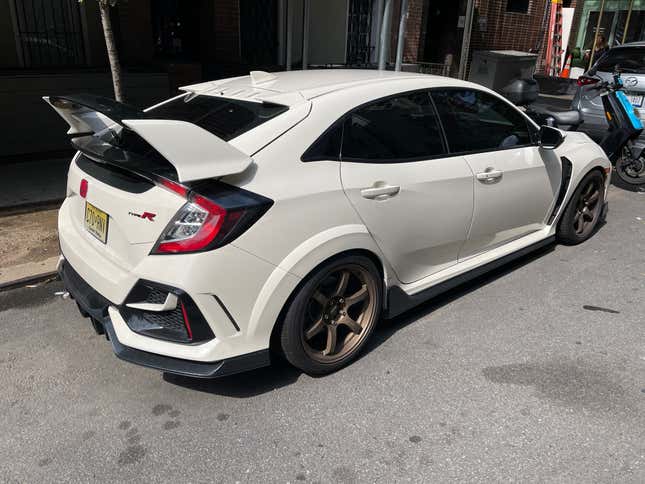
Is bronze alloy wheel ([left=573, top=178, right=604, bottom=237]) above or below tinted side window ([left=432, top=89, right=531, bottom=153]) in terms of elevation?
below

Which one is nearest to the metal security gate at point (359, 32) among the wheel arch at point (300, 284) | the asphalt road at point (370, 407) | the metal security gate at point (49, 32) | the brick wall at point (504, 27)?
the brick wall at point (504, 27)

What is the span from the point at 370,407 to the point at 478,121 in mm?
2183

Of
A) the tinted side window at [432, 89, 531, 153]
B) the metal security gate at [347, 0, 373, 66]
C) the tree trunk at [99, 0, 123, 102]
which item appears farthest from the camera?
the metal security gate at [347, 0, 373, 66]

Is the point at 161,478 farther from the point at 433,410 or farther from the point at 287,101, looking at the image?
the point at 287,101

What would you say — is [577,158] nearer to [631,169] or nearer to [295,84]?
[295,84]

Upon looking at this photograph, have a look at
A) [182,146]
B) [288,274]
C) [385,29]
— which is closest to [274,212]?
[288,274]

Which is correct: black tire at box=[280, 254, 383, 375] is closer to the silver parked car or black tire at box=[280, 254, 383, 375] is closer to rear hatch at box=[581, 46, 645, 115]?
the silver parked car

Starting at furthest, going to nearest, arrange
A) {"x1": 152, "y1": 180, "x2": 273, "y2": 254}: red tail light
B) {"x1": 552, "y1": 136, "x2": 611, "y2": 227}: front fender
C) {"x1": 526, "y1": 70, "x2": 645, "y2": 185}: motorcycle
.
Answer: {"x1": 526, "y1": 70, "x2": 645, "y2": 185}: motorcycle < {"x1": 552, "y1": 136, "x2": 611, "y2": 227}: front fender < {"x1": 152, "y1": 180, "x2": 273, "y2": 254}: red tail light

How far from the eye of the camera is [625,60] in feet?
24.1

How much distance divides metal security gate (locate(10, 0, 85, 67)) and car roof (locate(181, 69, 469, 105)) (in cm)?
558

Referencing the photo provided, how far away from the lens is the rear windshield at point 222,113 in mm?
2887

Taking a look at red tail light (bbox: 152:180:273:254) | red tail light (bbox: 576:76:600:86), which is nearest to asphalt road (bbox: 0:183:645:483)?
red tail light (bbox: 152:180:273:254)

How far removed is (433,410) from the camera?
2.90 meters

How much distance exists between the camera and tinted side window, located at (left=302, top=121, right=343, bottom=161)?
2.88m
